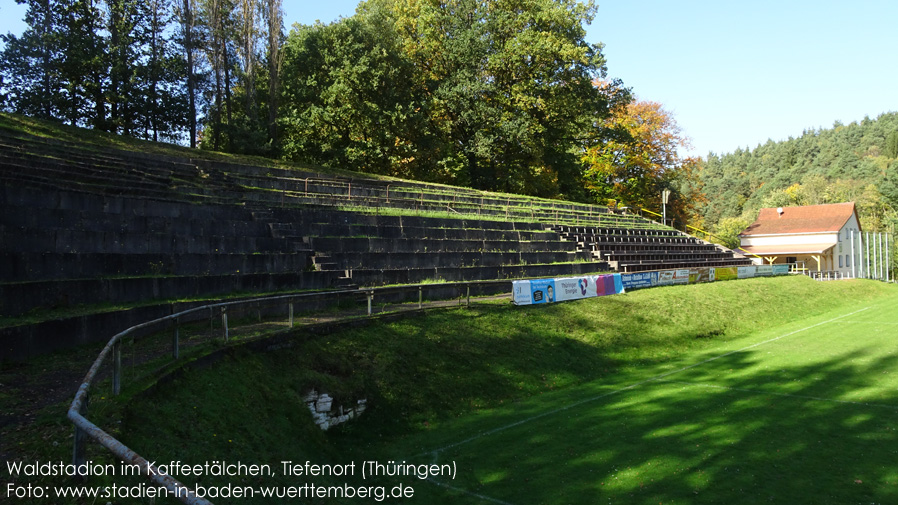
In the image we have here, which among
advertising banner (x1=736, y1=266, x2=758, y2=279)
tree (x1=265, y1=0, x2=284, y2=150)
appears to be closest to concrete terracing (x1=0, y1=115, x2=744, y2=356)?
advertising banner (x1=736, y1=266, x2=758, y2=279)

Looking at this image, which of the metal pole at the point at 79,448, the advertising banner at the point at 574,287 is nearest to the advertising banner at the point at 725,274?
the advertising banner at the point at 574,287

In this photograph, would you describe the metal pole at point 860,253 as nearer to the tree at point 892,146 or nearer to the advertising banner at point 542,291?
the advertising banner at point 542,291

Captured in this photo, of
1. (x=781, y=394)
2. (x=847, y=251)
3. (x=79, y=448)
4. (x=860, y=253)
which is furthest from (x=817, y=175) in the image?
(x=79, y=448)

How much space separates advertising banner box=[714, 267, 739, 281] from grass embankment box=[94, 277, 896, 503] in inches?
291

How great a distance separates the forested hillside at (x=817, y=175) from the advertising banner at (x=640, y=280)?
39086mm

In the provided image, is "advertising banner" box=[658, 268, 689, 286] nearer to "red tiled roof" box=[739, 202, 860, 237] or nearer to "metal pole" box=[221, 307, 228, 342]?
"metal pole" box=[221, 307, 228, 342]

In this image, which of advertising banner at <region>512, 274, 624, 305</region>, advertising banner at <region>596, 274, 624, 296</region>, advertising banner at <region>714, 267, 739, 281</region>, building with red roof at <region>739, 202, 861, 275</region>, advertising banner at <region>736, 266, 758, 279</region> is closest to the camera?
advertising banner at <region>512, 274, 624, 305</region>

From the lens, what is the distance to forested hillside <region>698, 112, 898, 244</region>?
258ft

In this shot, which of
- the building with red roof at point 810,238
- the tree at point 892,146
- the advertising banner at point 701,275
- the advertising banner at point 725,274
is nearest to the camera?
the advertising banner at point 701,275

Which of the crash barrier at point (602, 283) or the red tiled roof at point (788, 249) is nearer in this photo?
the crash barrier at point (602, 283)

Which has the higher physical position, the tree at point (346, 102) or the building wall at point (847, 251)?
the tree at point (346, 102)

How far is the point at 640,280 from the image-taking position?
24.9 m

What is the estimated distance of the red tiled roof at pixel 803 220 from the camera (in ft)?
170

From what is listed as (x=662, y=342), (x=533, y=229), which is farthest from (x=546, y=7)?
(x=662, y=342)
